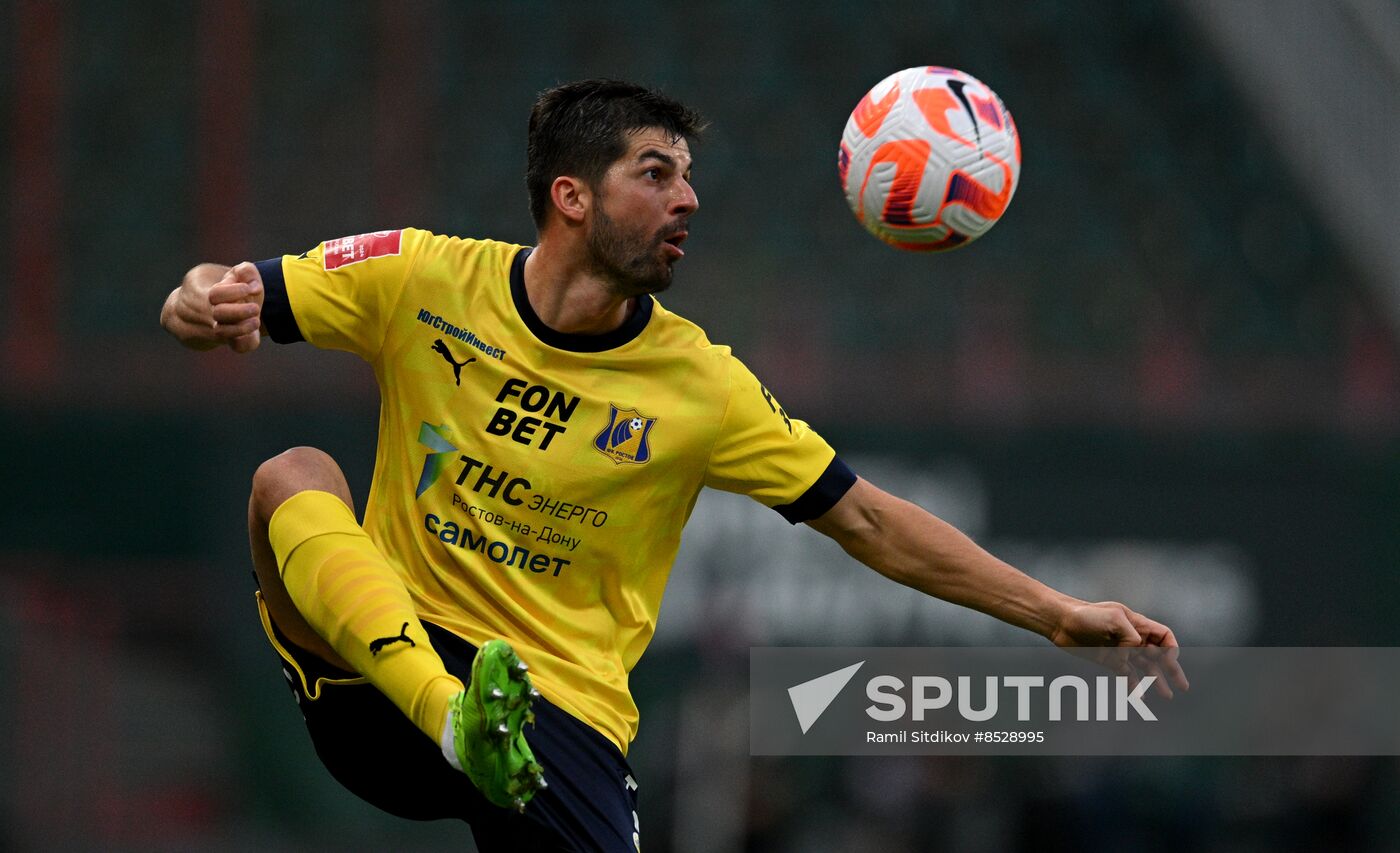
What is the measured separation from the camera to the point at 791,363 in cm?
1227

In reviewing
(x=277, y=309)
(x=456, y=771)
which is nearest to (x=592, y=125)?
(x=277, y=309)

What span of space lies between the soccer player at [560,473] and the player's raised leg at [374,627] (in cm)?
3

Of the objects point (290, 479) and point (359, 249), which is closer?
point (290, 479)

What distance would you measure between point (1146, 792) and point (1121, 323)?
11.6 feet

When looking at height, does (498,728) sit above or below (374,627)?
below

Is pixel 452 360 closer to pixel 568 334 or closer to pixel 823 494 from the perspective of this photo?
pixel 568 334

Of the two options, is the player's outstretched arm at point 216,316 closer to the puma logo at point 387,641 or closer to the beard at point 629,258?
the puma logo at point 387,641

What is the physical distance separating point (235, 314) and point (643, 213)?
1102 mm

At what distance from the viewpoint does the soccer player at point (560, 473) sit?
4.58 meters

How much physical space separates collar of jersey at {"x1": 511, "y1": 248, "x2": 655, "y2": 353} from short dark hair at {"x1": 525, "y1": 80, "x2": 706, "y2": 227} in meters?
0.23

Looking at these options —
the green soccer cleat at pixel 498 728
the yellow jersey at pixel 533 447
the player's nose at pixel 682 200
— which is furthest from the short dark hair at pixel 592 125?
the green soccer cleat at pixel 498 728

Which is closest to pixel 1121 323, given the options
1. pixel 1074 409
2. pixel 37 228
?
pixel 1074 409

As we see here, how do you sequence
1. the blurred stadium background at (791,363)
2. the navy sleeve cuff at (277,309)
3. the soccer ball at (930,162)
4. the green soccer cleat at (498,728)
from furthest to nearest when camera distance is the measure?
the blurred stadium background at (791,363)
the soccer ball at (930,162)
the navy sleeve cuff at (277,309)
the green soccer cleat at (498,728)

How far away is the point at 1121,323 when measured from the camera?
1273cm
